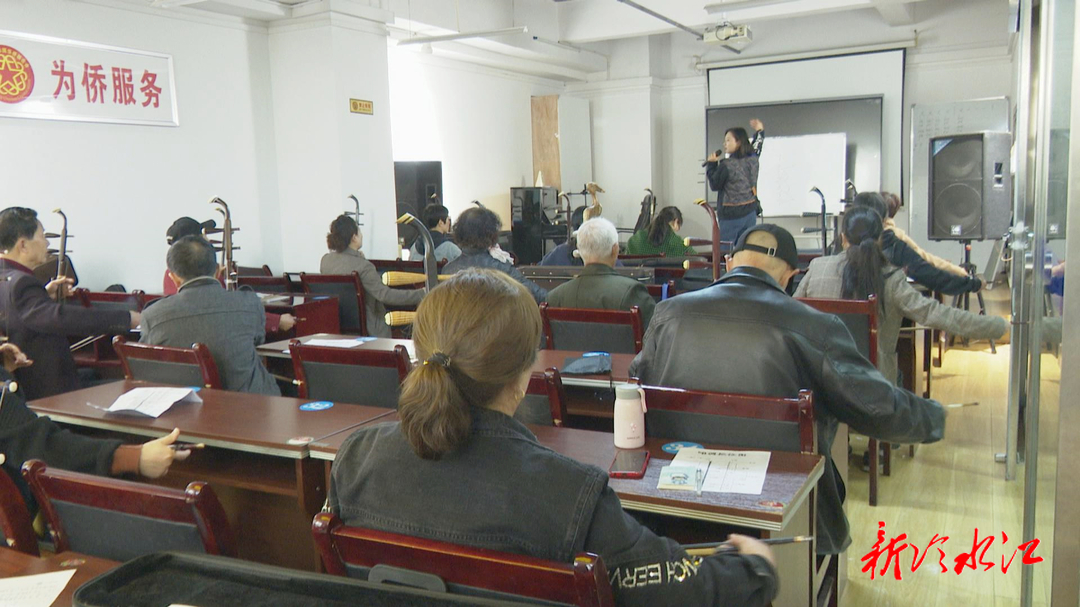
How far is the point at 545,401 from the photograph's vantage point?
2424 millimetres

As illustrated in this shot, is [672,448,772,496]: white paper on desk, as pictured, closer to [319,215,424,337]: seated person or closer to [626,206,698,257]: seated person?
[319,215,424,337]: seated person

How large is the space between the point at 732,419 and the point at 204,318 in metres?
2.11

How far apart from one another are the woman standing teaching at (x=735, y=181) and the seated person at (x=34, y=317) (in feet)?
16.8

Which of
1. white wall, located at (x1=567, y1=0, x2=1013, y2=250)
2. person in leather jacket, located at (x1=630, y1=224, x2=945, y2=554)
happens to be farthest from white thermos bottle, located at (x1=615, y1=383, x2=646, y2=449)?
white wall, located at (x1=567, y1=0, x2=1013, y2=250)

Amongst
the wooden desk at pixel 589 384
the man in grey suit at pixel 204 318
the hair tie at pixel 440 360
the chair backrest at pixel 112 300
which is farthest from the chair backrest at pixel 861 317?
the chair backrest at pixel 112 300

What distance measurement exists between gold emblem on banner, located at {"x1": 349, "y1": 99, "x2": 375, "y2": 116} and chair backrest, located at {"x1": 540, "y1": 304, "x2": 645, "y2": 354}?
4733mm

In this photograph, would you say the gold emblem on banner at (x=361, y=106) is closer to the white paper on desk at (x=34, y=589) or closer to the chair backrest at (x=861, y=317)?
the chair backrest at (x=861, y=317)

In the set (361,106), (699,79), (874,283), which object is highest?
(699,79)

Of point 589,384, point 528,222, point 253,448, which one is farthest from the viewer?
point 528,222

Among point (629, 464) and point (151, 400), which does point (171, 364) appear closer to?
point (151, 400)

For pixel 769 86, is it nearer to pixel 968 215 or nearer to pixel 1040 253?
pixel 968 215

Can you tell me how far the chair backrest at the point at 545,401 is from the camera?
7.52 feet

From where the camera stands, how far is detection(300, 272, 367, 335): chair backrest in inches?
214

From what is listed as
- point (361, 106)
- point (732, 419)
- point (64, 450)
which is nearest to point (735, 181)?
point (361, 106)
